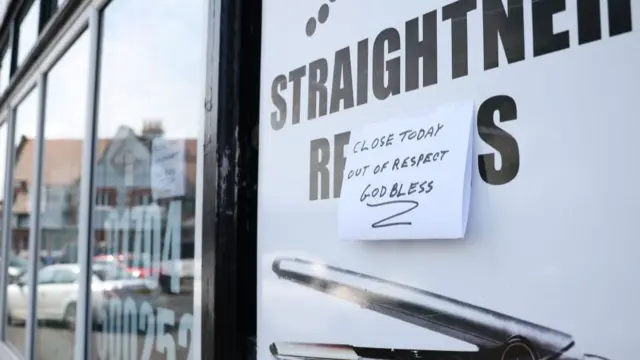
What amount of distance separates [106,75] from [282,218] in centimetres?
163

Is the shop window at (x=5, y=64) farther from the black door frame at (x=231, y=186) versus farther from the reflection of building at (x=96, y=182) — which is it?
the black door frame at (x=231, y=186)

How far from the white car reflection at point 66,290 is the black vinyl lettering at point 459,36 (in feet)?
4.22

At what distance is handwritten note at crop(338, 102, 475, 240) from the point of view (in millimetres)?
793

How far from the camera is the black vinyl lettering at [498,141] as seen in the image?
2.44 feet

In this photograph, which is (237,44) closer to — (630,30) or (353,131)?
(353,131)

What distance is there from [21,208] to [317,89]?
3757mm

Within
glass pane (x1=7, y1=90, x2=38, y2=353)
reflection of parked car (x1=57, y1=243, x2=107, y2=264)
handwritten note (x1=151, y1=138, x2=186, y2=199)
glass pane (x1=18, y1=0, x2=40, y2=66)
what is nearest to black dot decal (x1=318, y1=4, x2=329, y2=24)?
handwritten note (x1=151, y1=138, x2=186, y2=199)

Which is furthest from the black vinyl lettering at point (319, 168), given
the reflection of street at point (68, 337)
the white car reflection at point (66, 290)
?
the white car reflection at point (66, 290)

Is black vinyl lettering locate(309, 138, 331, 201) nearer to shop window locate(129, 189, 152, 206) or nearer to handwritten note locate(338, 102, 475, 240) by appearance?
handwritten note locate(338, 102, 475, 240)

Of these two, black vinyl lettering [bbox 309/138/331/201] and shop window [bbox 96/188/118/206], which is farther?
shop window [bbox 96/188/118/206]

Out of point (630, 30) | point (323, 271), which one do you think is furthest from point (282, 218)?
point (630, 30)

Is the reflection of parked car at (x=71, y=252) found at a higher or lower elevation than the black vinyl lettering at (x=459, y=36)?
lower

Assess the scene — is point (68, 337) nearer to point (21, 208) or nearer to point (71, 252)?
point (71, 252)

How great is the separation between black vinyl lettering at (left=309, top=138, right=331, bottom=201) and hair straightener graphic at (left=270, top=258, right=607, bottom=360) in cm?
12
